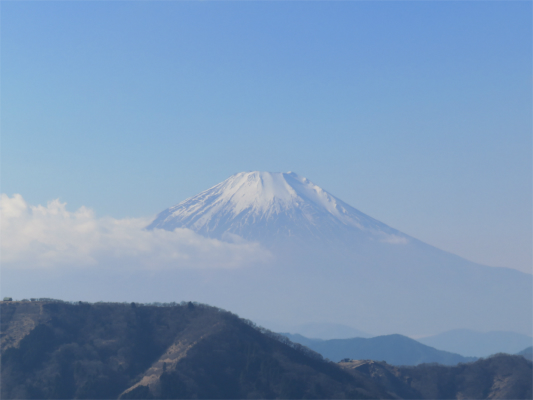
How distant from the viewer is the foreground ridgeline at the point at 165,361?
92.7 metres

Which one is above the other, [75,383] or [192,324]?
[192,324]

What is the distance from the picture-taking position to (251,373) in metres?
98.5

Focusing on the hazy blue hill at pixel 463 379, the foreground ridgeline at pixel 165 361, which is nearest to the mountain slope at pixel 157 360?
the foreground ridgeline at pixel 165 361

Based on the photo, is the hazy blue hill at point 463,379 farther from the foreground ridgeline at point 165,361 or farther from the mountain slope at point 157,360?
the mountain slope at point 157,360

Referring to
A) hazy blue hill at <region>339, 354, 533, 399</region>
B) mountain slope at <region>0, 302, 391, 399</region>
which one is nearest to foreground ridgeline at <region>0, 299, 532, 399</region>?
mountain slope at <region>0, 302, 391, 399</region>

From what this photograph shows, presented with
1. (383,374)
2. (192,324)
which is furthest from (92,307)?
(383,374)

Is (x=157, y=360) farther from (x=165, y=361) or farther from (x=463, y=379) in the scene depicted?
(x=463, y=379)

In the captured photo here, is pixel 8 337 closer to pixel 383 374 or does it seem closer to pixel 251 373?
pixel 251 373

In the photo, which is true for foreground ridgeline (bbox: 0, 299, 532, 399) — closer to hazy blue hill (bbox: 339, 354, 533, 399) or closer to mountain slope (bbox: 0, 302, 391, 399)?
mountain slope (bbox: 0, 302, 391, 399)

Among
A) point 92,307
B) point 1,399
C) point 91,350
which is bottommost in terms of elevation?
point 1,399

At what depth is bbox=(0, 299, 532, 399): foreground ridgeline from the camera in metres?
92.7

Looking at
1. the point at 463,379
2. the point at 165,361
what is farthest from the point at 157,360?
the point at 463,379

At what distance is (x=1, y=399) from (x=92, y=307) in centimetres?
2719

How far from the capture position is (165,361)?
9944 centimetres
